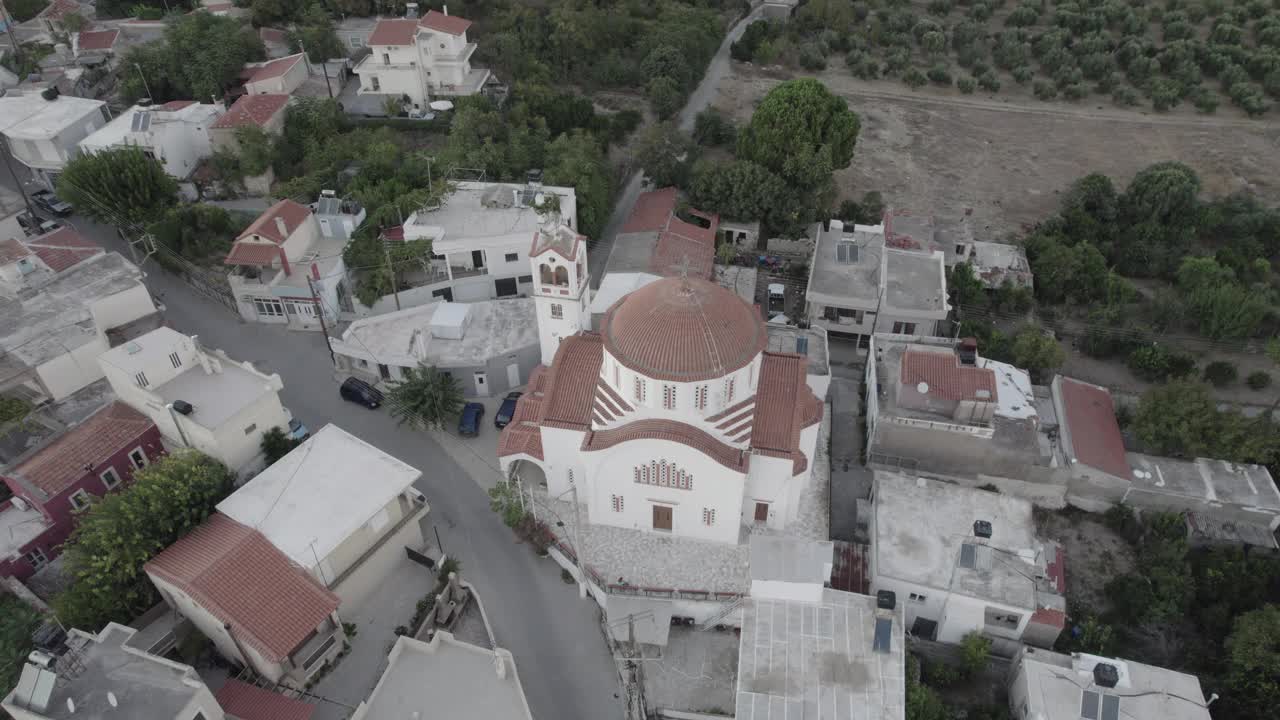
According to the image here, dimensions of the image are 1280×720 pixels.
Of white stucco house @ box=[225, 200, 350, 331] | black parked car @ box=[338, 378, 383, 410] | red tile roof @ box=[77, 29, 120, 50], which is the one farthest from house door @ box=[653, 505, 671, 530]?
red tile roof @ box=[77, 29, 120, 50]

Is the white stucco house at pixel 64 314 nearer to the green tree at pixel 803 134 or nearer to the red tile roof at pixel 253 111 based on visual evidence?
the red tile roof at pixel 253 111

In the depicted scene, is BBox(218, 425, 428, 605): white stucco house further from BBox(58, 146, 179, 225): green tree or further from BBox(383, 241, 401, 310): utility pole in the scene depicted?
BBox(58, 146, 179, 225): green tree

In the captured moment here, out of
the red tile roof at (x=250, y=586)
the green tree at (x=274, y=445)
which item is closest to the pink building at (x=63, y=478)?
the green tree at (x=274, y=445)

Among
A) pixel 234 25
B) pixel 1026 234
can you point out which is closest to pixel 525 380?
pixel 1026 234

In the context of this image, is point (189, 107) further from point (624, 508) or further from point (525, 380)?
point (624, 508)

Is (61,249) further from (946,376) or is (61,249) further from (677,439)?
(946,376)

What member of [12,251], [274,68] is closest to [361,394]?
[12,251]
